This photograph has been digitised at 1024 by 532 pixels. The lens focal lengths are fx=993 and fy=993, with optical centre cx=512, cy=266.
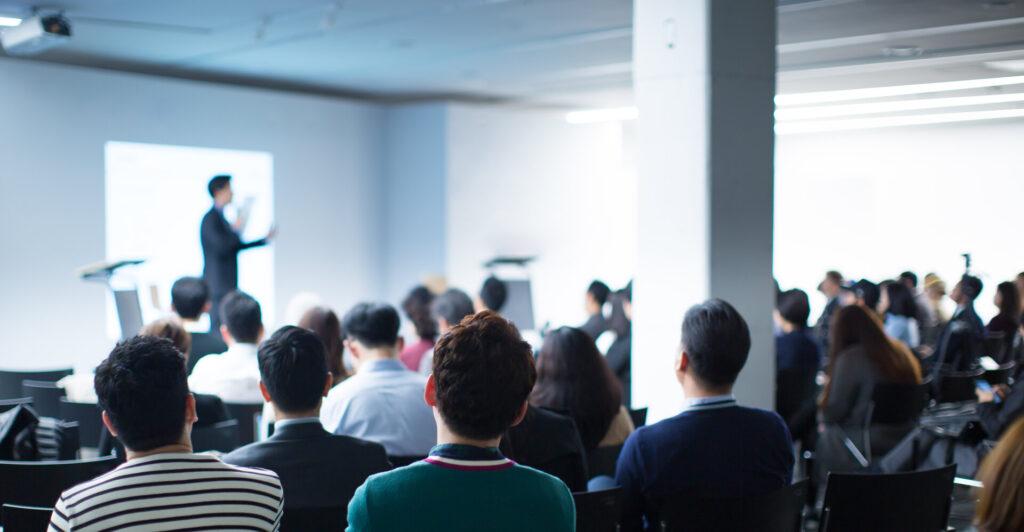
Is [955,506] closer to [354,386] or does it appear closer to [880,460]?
[880,460]

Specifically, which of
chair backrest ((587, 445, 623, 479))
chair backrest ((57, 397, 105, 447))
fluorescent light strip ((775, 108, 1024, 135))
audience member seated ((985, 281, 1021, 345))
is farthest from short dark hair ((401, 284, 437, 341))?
fluorescent light strip ((775, 108, 1024, 135))

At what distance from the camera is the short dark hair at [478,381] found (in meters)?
1.80

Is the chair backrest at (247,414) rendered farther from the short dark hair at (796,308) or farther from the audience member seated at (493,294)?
the short dark hair at (796,308)

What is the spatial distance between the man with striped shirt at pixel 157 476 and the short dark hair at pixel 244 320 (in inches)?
101

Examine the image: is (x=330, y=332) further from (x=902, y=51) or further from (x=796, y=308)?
(x=902, y=51)

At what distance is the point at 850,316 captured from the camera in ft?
17.2

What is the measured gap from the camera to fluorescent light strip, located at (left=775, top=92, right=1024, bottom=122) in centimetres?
1116

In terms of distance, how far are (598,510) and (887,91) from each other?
9413 millimetres

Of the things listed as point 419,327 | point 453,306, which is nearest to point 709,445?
point 453,306

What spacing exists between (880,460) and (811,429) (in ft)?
1.58

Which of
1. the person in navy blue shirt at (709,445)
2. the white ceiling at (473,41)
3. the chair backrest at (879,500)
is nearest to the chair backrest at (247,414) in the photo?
the person in navy blue shirt at (709,445)

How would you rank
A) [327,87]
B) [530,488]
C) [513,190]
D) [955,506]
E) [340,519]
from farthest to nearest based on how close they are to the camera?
[513,190], [327,87], [955,506], [340,519], [530,488]

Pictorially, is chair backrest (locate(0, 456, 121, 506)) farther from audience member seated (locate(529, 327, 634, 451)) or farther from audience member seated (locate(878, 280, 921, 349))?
audience member seated (locate(878, 280, 921, 349))

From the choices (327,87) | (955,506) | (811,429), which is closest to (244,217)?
(327,87)
